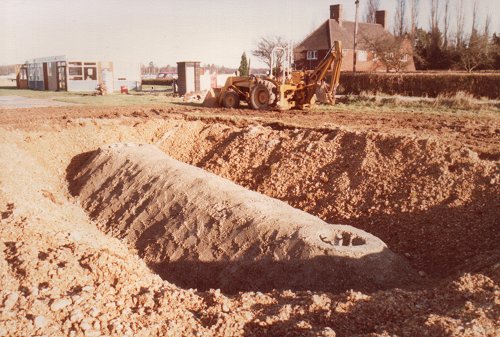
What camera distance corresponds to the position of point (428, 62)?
45281 millimetres

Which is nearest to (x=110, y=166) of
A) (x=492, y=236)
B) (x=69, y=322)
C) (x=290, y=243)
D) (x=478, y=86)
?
(x=290, y=243)

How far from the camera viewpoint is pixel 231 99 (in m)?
20.4

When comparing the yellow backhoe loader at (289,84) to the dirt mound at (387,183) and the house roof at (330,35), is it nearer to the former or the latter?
the dirt mound at (387,183)

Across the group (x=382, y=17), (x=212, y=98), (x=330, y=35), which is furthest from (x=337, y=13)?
(x=212, y=98)

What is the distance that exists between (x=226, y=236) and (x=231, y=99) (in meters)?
13.6

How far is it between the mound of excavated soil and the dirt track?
0.59 m

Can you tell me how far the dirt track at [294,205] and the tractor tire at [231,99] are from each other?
13.5ft

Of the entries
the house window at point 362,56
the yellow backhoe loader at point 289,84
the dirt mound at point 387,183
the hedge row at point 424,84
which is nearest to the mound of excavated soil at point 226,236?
the dirt mound at point 387,183

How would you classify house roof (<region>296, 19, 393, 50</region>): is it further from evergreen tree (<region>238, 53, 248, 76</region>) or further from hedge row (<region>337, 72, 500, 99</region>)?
hedge row (<region>337, 72, 500, 99</region>)

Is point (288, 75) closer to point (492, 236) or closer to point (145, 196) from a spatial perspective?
point (145, 196)

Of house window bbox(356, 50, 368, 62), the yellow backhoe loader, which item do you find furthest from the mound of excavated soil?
house window bbox(356, 50, 368, 62)

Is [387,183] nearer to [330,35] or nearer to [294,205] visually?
[294,205]

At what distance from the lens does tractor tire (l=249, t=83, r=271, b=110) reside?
18.9m

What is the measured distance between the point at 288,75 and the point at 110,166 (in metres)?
9.45
